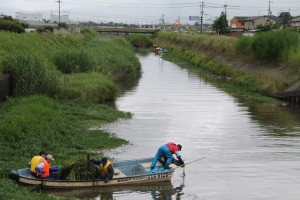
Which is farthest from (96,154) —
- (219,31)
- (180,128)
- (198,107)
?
(219,31)

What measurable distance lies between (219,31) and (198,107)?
7130 cm

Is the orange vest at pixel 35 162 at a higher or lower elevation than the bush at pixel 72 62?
lower

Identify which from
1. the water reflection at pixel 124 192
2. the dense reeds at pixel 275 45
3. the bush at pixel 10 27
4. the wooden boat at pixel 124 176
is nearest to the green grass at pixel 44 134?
the wooden boat at pixel 124 176

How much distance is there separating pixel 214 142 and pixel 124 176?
8473 millimetres

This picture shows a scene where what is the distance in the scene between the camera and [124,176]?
18.9 meters

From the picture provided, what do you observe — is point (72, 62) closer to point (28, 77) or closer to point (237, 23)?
point (28, 77)

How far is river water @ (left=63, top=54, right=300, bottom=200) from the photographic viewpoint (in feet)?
61.9

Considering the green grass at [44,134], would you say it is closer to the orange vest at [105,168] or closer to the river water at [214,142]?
the river water at [214,142]

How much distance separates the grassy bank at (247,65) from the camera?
44.4m

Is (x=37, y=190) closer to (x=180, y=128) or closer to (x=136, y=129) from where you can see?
(x=136, y=129)

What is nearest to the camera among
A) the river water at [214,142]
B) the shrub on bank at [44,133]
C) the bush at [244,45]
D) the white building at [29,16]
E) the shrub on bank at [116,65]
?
the river water at [214,142]

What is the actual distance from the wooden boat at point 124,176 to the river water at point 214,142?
0.30 m

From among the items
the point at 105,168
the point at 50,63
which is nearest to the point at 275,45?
the point at 50,63

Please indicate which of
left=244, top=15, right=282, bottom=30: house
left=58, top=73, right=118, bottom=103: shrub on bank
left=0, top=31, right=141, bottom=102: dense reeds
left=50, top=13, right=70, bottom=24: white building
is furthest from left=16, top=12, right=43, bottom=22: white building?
left=58, top=73, right=118, bottom=103: shrub on bank
